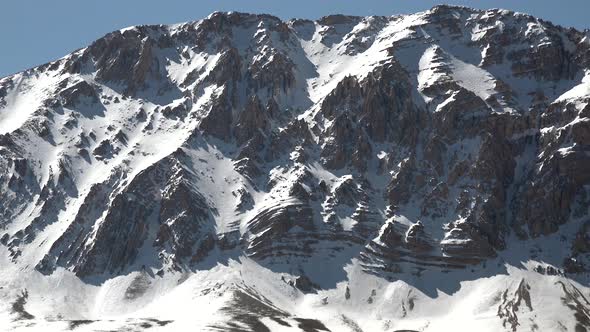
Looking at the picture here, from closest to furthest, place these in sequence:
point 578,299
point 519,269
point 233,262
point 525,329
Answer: point 525,329 < point 578,299 < point 519,269 < point 233,262

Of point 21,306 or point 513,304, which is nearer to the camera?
point 513,304

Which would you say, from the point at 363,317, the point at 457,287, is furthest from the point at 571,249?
the point at 363,317

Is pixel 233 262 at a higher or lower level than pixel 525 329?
higher

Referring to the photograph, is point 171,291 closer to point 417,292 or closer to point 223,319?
point 223,319

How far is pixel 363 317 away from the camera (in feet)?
595

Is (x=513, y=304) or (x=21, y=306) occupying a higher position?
(x=21, y=306)

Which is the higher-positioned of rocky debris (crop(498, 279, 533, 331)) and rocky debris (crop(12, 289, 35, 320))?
rocky debris (crop(12, 289, 35, 320))

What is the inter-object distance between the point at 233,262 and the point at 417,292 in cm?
Result: 4684

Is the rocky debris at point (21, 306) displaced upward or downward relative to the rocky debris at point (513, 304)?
upward

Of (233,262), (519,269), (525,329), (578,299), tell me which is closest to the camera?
(525,329)

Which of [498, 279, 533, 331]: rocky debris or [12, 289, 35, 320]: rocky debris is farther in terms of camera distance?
[12, 289, 35, 320]: rocky debris

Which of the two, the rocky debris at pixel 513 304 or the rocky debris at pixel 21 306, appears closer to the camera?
the rocky debris at pixel 513 304

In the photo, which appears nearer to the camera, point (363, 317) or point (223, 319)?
point (223, 319)

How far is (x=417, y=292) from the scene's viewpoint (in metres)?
188
